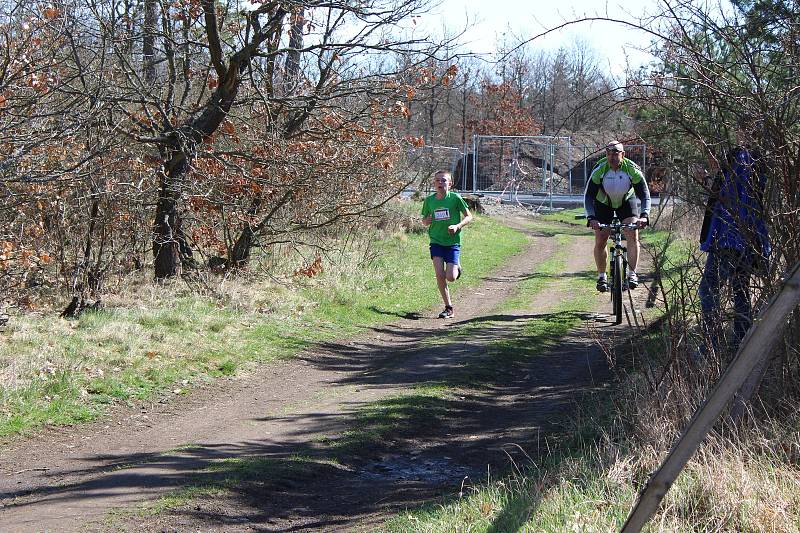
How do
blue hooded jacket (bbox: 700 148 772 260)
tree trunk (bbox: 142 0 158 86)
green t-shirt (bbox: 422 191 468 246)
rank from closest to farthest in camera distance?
blue hooded jacket (bbox: 700 148 772 260), tree trunk (bbox: 142 0 158 86), green t-shirt (bbox: 422 191 468 246)

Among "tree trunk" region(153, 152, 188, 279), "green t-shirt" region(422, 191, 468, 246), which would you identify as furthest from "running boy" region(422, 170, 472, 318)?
"tree trunk" region(153, 152, 188, 279)

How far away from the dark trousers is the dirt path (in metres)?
1.31

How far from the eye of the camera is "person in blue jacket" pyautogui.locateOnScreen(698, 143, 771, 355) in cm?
591

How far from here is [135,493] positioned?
17.5 ft

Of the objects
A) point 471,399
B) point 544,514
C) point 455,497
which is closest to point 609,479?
point 544,514

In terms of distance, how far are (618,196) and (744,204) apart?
16.3 ft

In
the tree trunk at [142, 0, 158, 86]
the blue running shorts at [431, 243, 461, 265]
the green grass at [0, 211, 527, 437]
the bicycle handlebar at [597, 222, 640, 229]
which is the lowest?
the green grass at [0, 211, 527, 437]

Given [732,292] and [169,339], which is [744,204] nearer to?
[732,292]

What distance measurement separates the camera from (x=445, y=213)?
12.5m

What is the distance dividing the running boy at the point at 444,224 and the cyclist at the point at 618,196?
2.07 m

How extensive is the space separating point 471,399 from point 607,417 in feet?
5.19

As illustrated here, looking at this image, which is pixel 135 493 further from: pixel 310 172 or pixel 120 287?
pixel 310 172

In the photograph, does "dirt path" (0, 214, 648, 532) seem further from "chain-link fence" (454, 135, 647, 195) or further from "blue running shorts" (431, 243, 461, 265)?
"chain-link fence" (454, 135, 647, 195)

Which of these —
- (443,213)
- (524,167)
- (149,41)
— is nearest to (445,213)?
(443,213)
